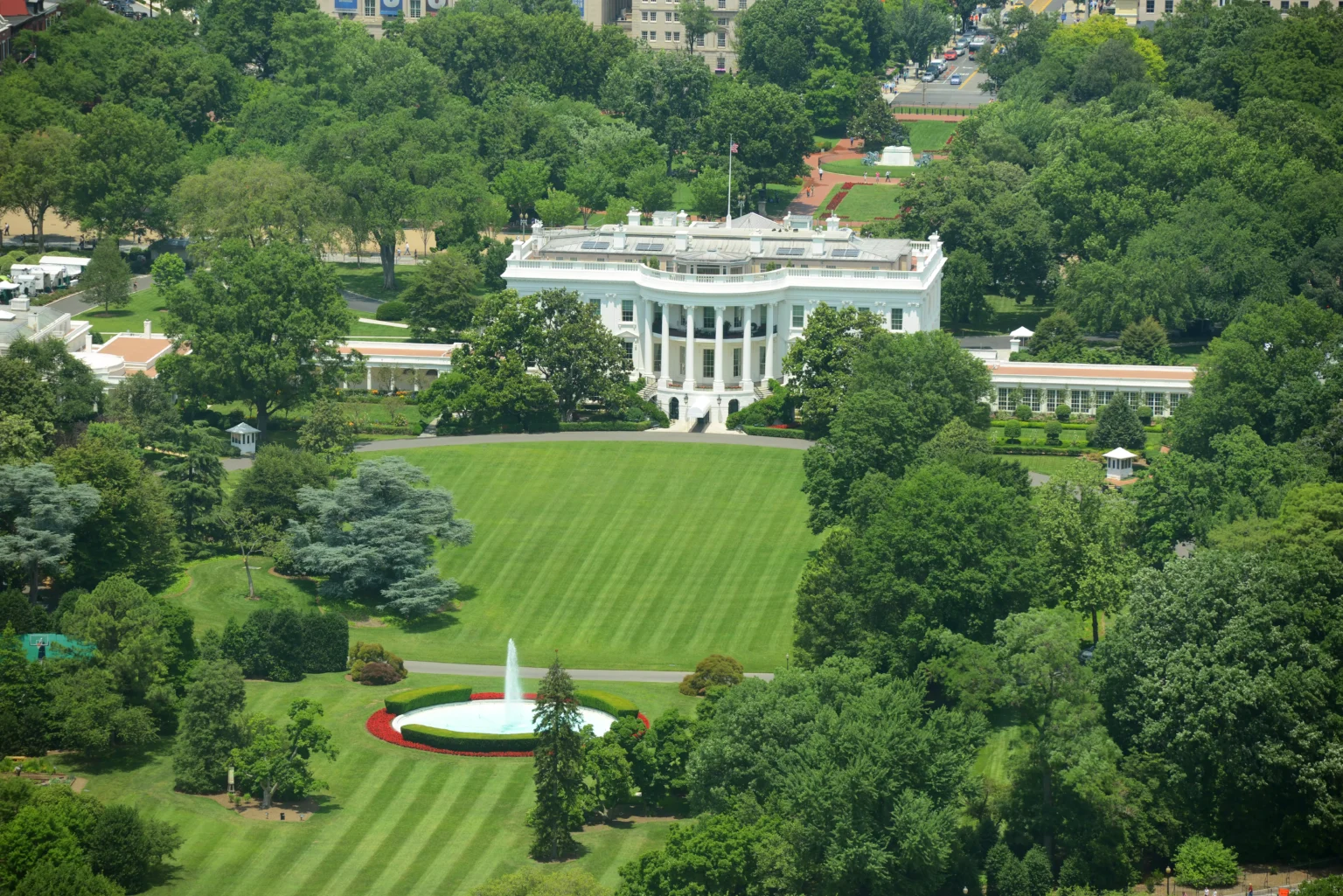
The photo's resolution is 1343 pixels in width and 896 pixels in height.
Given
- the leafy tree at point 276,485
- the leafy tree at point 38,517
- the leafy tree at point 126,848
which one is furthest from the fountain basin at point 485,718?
the leafy tree at point 276,485

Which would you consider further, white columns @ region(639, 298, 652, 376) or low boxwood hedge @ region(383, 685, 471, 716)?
white columns @ region(639, 298, 652, 376)

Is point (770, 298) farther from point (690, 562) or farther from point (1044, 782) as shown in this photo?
point (1044, 782)

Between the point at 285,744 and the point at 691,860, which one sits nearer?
the point at 691,860

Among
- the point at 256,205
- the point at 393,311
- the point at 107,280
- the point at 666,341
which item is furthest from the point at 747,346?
the point at 107,280

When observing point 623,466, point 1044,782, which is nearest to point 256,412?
point 623,466

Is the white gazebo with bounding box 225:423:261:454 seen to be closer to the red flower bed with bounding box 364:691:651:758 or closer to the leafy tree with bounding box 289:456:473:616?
the leafy tree with bounding box 289:456:473:616

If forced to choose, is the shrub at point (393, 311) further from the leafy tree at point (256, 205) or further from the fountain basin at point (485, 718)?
the fountain basin at point (485, 718)

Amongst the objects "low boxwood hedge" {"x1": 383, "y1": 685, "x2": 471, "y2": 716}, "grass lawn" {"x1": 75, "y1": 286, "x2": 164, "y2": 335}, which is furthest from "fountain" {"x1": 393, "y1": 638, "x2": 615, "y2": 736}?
"grass lawn" {"x1": 75, "y1": 286, "x2": 164, "y2": 335}
